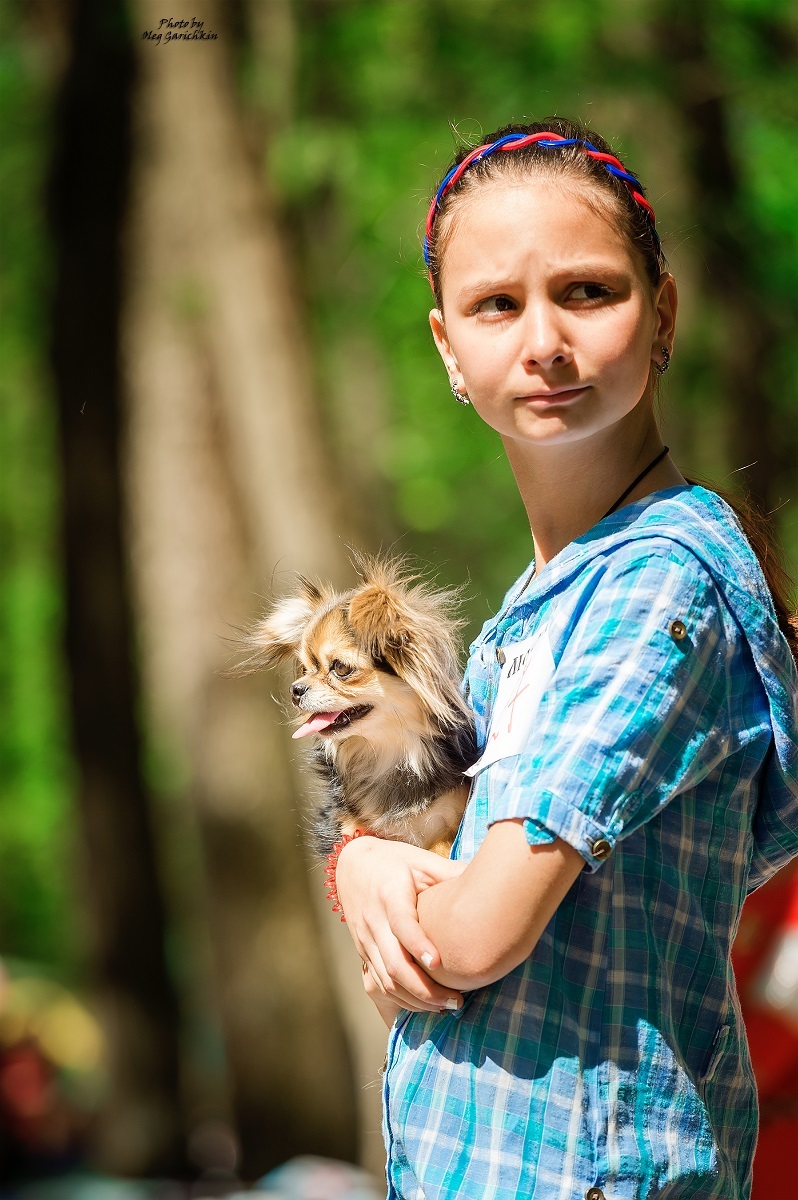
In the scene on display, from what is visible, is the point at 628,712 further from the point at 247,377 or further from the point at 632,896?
the point at 247,377

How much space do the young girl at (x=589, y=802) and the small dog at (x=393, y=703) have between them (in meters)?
0.18

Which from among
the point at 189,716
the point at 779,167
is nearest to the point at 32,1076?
the point at 189,716

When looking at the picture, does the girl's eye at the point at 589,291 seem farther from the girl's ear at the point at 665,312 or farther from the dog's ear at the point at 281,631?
the dog's ear at the point at 281,631

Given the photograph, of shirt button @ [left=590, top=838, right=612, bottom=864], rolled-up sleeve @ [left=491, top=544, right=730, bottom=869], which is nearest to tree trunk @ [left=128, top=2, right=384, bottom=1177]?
rolled-up sleeve @ [left=491, top=544, right=730, bottom=869]

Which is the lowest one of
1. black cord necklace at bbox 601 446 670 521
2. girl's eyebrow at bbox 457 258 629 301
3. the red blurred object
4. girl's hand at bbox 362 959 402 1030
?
the red blurred object

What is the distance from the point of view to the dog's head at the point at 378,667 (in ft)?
6.77

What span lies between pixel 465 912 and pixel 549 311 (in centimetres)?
78

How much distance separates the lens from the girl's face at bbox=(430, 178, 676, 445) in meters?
1.77

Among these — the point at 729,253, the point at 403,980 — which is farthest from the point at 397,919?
the point at 729,253

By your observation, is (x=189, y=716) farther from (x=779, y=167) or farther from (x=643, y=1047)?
(x=643, y=1047)

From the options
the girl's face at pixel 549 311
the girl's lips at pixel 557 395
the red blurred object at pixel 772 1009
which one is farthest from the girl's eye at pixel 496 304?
the red blurred object at pixel 772 1009

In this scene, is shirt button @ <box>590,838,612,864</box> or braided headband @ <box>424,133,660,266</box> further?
braided headband @ <box>424,133,660,266</box>

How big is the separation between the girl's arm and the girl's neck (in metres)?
0.54

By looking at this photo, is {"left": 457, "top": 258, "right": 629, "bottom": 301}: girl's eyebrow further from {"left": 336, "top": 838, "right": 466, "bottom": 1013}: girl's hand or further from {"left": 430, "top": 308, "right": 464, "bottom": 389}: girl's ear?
{"left": 336, "top": 838, "right": 466, "bottom": 1013}: girl's hand
